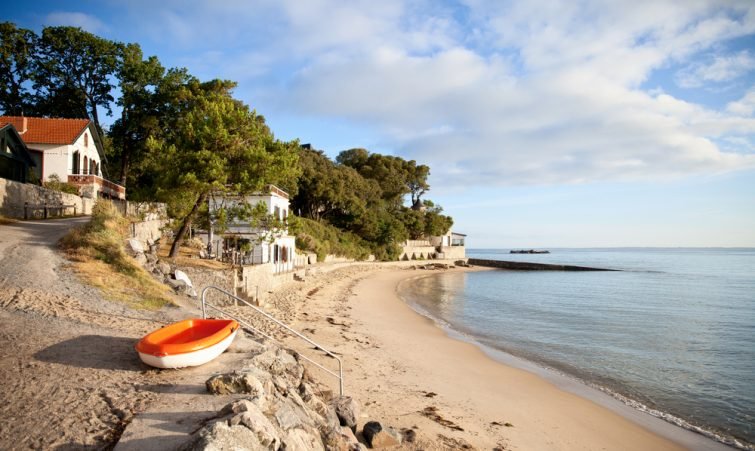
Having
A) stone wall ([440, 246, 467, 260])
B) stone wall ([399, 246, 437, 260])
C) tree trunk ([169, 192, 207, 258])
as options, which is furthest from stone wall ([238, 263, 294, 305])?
stone wall ([440, 246, 467, 260])

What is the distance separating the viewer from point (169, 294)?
1350 centimetres

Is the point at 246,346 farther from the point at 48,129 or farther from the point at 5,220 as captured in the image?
the point at 48,129

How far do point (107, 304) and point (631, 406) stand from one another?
45.2ft

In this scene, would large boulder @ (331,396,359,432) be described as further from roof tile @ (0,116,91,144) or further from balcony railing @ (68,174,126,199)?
roof tile @ (0,116,91,144)

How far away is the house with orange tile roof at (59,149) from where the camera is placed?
2986 cm

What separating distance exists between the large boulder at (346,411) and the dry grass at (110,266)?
20.4 ft

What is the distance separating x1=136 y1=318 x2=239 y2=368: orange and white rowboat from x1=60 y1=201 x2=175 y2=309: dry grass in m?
3.81

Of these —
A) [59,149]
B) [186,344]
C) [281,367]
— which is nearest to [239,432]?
[186,344]

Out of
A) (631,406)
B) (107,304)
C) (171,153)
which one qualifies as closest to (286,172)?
(171,153)

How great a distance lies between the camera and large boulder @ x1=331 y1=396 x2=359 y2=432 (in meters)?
7.91

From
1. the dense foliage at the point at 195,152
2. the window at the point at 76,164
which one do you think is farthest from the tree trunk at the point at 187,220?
the window at the point at 76,164

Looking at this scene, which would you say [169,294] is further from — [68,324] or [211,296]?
[68,324]

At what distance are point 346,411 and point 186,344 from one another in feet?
10.1

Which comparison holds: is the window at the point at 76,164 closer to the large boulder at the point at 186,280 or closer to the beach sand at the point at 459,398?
the large boulder at the point at 186,280
